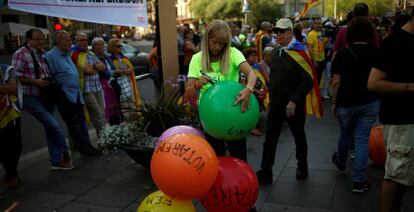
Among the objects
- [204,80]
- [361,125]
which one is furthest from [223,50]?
[361,125]

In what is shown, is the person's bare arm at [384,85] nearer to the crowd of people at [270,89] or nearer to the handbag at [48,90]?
the crowd of people at [270,89]

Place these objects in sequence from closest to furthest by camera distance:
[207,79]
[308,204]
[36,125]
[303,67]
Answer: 1. [207,79]
2. [308,204]
3. [303,67]
4. [36,125]

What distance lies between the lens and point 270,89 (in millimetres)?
4715

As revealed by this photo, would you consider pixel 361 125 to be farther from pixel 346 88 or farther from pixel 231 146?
pixel 231 146

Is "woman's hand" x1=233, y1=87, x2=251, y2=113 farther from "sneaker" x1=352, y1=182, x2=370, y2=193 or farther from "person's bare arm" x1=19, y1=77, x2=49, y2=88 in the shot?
"person's bare arm" x1=19, y1=77, x2=49, y2=88

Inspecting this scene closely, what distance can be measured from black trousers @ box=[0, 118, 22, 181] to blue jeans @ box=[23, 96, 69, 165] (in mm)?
433

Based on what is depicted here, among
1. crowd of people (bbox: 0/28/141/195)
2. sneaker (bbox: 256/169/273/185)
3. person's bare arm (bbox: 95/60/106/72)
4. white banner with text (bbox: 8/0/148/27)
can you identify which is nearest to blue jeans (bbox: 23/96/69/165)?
crowd of people (bbox: 0/28/141/195)

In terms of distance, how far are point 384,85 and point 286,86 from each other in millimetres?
1580

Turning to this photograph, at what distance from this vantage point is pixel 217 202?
3094mm

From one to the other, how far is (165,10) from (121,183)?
236cm

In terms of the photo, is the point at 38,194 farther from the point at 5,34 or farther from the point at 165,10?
the point at 5,34

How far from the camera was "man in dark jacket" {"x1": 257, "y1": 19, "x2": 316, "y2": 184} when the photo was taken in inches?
177

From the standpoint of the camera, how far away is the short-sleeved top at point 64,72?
562cm

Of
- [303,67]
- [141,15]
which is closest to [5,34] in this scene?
[141,15]
